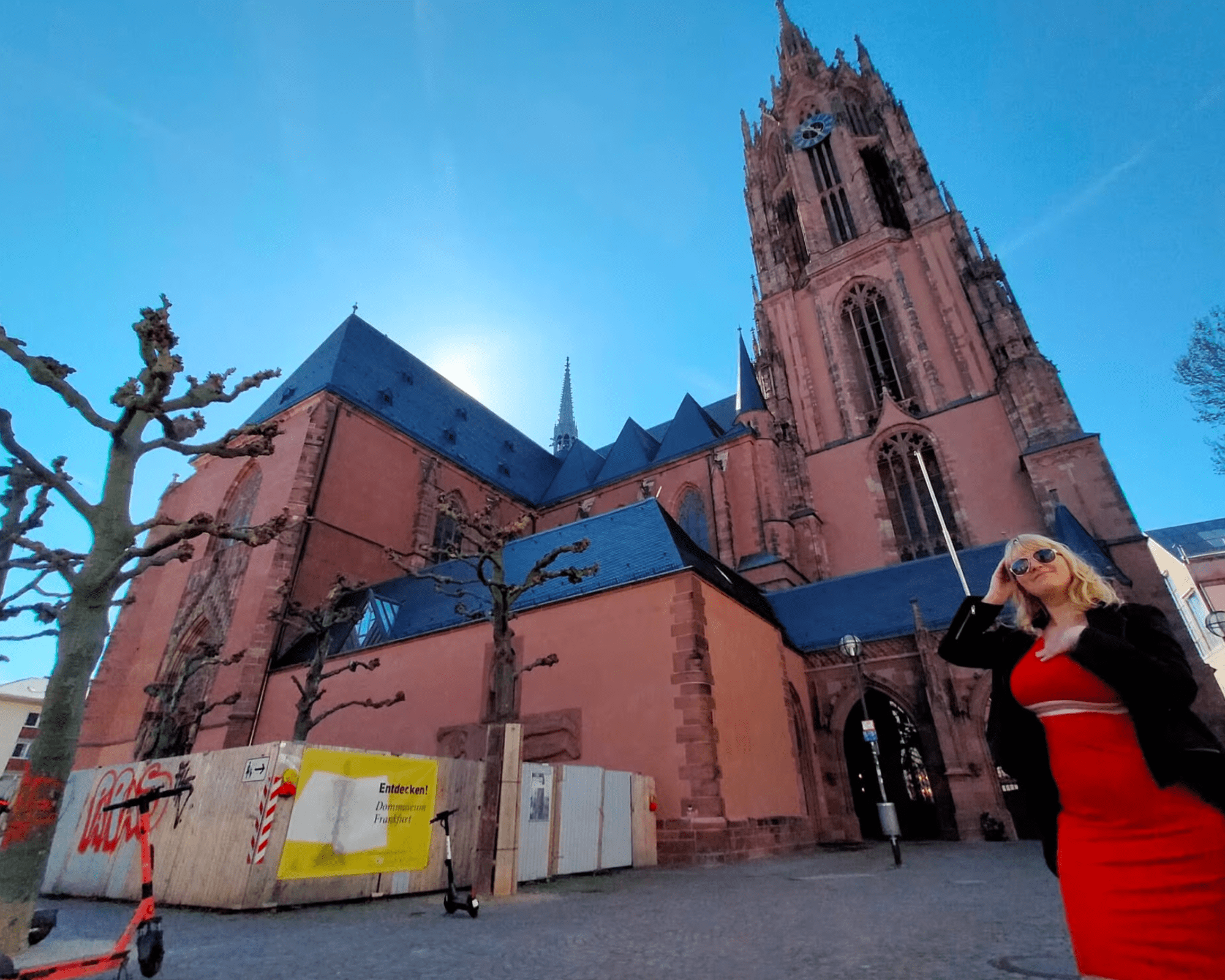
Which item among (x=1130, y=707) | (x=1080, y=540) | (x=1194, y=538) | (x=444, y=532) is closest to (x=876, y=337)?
(x=1080, y=540)

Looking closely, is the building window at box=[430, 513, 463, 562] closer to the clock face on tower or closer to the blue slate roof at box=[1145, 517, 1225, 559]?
the clock face on tower

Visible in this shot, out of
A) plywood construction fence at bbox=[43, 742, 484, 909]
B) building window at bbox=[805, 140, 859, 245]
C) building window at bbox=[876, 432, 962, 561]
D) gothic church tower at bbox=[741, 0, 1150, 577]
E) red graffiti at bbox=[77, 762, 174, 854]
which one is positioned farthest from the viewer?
building window at bbox=[805, 140, 859, 245]

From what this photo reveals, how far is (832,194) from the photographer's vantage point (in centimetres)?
3238

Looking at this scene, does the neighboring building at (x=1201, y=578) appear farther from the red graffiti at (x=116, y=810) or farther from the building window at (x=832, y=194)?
the red graffiti at (x=116, y=810)

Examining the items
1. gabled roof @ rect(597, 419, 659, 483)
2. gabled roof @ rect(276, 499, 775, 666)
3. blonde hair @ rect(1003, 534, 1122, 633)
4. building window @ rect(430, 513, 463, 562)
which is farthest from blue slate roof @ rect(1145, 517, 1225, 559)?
blonde hair @ rect(1003, 534, 1122, 633)

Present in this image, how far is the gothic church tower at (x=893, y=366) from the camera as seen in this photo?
2081cm

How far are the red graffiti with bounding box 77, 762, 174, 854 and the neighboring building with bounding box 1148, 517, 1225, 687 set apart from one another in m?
45.0

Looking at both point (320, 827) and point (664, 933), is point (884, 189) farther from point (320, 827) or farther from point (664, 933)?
point (320, 827)

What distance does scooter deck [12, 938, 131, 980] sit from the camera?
318 centimetres

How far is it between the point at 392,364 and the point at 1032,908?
2757 centimetres

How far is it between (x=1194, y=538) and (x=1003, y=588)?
183ft

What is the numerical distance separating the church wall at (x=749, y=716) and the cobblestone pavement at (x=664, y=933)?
3.20 m

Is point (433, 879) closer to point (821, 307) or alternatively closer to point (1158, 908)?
point (1158, 908)

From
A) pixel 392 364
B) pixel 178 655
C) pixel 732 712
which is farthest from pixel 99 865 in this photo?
pixel 392 364
